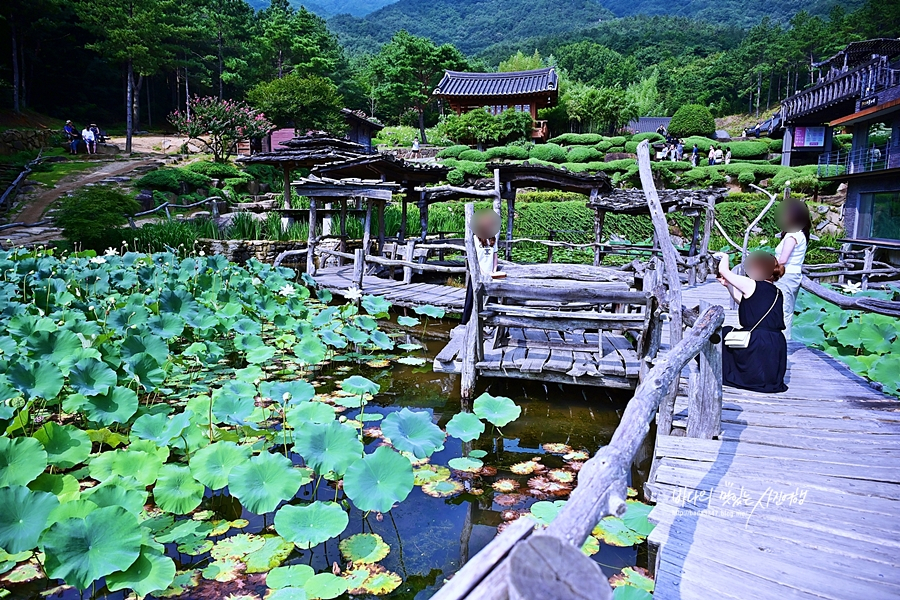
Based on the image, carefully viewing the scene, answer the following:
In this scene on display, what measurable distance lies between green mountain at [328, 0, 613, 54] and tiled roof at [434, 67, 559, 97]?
5159 centimetres

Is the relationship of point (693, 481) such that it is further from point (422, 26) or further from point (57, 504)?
point (422, 26)

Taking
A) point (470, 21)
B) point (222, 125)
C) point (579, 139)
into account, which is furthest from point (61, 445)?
point (470, 21)

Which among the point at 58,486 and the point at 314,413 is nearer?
the point at 58,486

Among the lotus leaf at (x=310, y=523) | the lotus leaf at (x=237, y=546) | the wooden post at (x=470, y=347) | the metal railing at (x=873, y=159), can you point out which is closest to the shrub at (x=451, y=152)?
the metal railing at (x=873, y=159)

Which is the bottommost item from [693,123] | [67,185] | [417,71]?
[67,185]

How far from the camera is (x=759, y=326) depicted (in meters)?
3.68

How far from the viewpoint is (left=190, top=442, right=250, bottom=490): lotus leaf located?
8.94 ft

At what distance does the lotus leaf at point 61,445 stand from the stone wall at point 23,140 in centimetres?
2115

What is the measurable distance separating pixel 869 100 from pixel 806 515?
74.6 feet

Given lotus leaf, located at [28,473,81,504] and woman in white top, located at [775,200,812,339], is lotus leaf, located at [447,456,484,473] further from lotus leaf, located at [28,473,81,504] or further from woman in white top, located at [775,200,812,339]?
woman in white top, located at [775,200,812,339]

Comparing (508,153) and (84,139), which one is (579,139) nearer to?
(508,153)

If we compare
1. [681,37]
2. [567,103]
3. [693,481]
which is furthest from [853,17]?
[693,481]

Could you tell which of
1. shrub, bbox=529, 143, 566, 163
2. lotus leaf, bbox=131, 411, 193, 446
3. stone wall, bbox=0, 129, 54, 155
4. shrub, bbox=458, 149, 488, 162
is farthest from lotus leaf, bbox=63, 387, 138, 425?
shrub, bbox=529, 143, 566, 163

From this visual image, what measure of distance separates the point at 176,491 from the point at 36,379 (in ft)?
3.81
